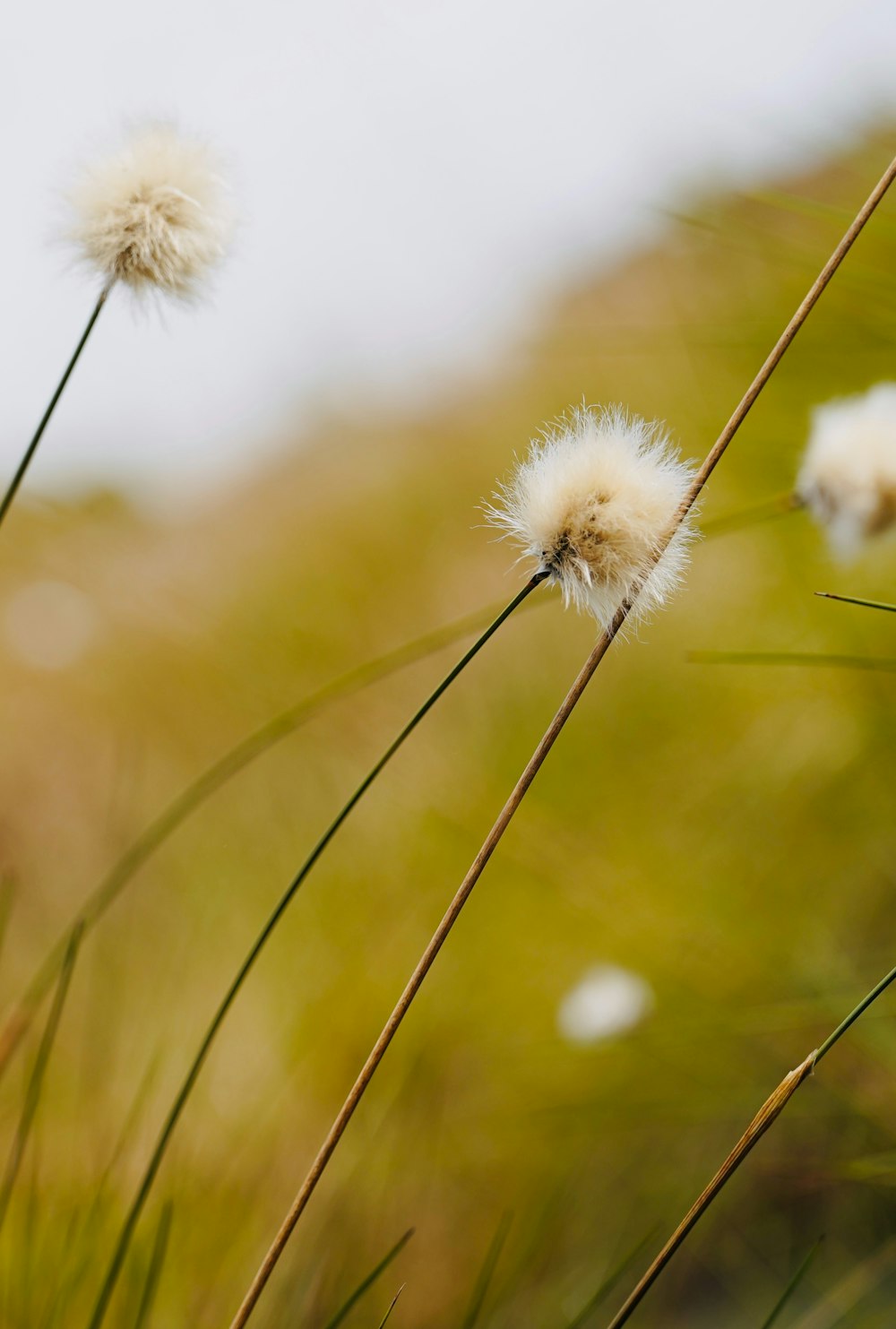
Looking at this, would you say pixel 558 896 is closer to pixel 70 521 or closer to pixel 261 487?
pixel 70 521

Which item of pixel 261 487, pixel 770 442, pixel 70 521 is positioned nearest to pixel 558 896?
pixel 770 442

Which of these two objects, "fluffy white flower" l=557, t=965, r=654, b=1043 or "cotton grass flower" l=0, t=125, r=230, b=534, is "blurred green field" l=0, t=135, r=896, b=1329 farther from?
"cotton grass flower" l=0, t=125, r=230, b=534

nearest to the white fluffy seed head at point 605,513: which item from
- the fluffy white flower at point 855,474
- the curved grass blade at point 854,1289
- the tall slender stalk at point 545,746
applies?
the tall slender stalk at point 545,746

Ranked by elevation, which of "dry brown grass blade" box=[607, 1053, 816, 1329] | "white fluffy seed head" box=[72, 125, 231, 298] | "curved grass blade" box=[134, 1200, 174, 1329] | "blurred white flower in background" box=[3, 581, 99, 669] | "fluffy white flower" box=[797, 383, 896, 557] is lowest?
"curved grass blade" box=[134, 1200, 174, 1329]

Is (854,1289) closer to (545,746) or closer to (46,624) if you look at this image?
(545,746)

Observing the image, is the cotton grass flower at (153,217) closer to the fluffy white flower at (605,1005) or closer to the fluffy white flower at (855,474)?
the fluffy white flower at (855,474)

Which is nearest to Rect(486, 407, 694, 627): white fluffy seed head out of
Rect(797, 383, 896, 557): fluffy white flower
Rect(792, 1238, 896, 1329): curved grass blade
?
Rect(797, 383, 896, 557): fluffy white flower
